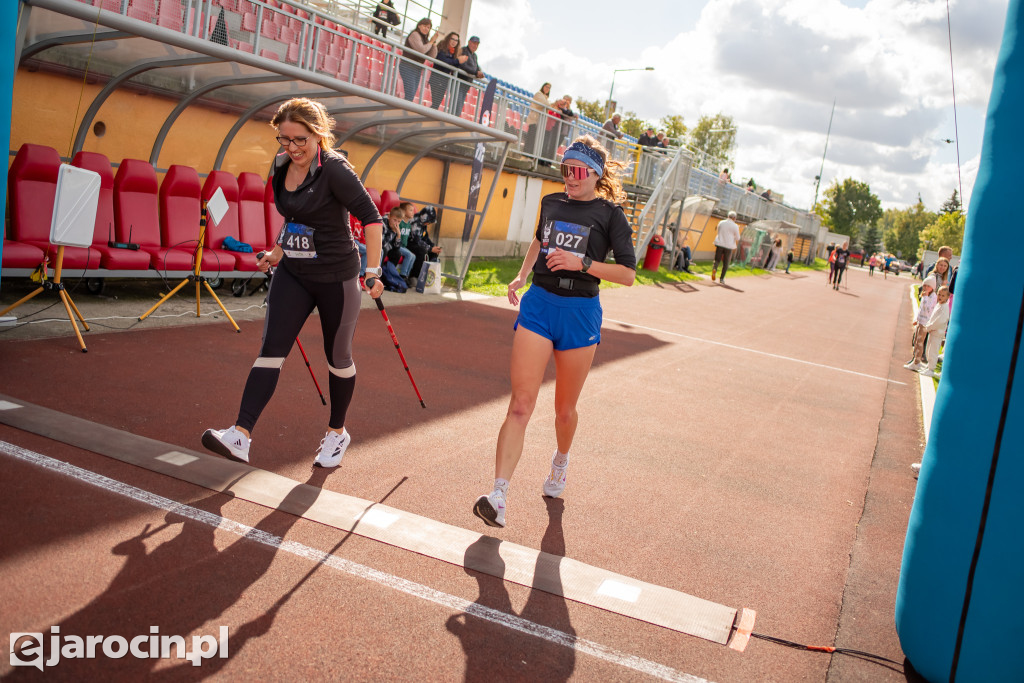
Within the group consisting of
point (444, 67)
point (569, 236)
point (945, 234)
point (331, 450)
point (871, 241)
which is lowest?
point (331, 450)

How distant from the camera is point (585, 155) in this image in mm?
4422

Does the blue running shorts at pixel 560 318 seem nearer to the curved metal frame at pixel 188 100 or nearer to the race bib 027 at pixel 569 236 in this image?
the race bib 027 at pixel 569 236

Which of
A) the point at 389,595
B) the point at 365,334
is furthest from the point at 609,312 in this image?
the point at 389,595

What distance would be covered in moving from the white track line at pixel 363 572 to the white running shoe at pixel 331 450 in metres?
1.02

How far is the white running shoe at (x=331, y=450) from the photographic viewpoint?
5.04 metres

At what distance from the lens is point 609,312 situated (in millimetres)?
15281

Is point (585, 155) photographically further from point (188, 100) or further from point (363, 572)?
point (188, 100)

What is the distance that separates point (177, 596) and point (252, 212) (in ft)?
29.6

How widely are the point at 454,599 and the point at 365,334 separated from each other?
6243 mm

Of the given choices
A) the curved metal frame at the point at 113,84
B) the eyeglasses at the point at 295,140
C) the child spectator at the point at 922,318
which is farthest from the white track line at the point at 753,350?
the eyeglasses at the point at 295,140

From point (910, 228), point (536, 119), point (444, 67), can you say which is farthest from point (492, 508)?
point (910, 228)

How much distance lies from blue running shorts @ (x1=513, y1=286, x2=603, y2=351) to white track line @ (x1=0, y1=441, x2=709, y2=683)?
5.01 feet

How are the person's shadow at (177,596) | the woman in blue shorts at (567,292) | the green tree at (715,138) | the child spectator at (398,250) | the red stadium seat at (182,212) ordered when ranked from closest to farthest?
1. the person's shadow at (177,596)
2. the woman in blue shorts at (567,292)
3. the red stadium seat at (182,212)
4. the child spectator at (398,250)
5. the green tree at (715,138)

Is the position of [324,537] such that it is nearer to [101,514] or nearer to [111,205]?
[101,514]
